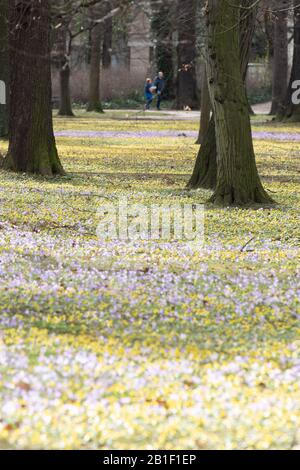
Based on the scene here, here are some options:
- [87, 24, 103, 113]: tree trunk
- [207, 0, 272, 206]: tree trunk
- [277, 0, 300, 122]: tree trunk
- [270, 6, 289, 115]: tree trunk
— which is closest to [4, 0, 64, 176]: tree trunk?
[207, 0, 272, 206]: tree trunk

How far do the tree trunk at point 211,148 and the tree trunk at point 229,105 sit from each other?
0.57 metres

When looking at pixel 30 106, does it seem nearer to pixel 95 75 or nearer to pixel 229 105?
pixel 229 105

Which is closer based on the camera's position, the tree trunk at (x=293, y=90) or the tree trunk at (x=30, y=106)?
the tree trunk at (x=30, y=106)

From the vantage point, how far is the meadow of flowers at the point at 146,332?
5.41 meters

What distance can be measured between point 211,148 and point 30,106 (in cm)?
366

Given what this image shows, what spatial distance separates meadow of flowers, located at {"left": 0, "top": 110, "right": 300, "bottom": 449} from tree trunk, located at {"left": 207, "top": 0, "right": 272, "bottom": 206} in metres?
0.52

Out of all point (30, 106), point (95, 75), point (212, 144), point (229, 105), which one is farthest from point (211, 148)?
point (95, 75)

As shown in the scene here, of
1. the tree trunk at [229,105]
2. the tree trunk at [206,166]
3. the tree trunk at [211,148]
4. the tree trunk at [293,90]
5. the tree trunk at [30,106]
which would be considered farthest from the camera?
the tree trunk at [293,90]

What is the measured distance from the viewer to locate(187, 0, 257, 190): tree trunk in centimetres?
1460

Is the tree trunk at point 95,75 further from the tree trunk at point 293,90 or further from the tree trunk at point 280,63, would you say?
the tree trunk at point 293,90

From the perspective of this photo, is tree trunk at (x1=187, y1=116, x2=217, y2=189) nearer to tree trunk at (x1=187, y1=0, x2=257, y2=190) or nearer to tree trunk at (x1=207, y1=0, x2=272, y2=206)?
tree trunk at (x1=187, y1=0, x2=257, y2=190)

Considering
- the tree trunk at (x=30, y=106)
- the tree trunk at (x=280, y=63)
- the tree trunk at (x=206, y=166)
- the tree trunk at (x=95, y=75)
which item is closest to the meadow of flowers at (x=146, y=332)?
the tree trunk at (x=206, y=166)
